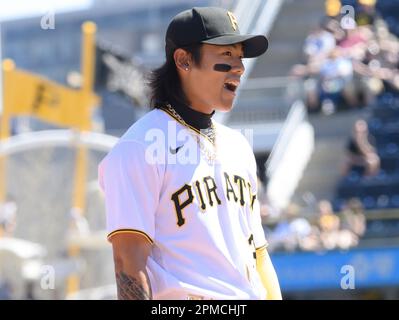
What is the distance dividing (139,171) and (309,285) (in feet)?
28.3

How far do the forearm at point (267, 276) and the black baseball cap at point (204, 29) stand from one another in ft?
2.15

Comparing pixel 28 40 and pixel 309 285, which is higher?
pixel 28 40

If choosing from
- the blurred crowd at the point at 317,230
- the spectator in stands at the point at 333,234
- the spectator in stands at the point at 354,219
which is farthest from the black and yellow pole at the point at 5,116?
the spectator in stands at the point at 354,219

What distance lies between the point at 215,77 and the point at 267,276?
629 mm

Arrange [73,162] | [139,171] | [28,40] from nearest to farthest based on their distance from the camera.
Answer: [139,171] → [73,162] → [28,40]

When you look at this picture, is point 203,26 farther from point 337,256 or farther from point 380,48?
point 380,48

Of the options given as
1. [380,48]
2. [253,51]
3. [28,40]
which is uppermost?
[28,40]

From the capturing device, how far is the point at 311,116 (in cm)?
1402

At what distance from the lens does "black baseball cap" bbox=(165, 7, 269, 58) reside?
3084mm

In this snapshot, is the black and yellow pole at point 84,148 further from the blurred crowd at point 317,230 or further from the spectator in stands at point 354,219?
the spectator in stands at point 354,219

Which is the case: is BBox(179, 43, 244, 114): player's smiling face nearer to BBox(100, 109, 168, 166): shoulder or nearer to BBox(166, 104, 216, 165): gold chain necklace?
BBox(166, 104, 216, 165): gold chain necklace

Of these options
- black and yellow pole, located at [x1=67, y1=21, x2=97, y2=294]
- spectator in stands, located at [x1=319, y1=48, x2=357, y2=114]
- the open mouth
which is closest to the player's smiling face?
→ the open mouth
